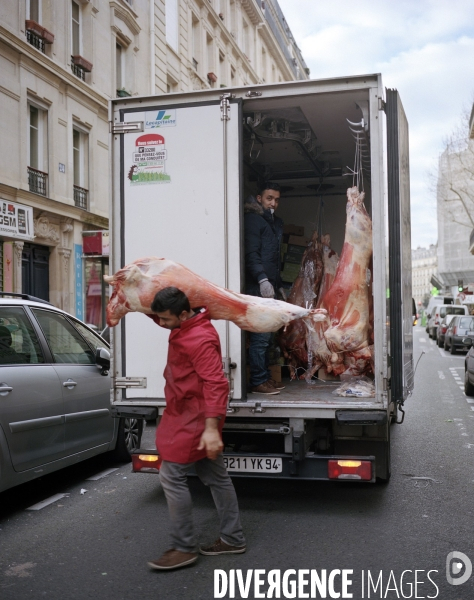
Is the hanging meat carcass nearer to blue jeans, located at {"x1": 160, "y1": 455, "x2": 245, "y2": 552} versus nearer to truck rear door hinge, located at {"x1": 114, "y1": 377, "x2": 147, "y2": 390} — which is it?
truck rear door hinge, located at {"x1": 114, "y1": 377, "x2": 147, "y2": 390}

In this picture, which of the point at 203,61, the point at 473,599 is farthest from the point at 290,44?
the point at 473,599

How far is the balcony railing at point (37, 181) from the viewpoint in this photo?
18.5 meters

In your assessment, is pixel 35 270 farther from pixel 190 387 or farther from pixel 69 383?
pixel 190 387

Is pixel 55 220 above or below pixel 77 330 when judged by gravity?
above

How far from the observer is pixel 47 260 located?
19734 millimetres

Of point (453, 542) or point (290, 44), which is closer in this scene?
point (453, 542)

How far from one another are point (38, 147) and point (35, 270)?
3.45 metres

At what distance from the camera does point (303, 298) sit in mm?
7707

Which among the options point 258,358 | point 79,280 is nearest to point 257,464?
point 258,358

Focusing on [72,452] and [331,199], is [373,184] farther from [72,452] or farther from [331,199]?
[331,199]

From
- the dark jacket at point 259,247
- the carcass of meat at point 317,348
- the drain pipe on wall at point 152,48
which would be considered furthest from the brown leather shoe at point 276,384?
the drain pipe on wall at point 152,48

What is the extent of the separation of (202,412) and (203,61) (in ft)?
95.4

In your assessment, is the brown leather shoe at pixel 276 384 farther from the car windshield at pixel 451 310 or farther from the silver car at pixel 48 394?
the car windshield at pixel 451 310

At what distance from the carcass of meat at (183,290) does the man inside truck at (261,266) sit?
0.83 m
